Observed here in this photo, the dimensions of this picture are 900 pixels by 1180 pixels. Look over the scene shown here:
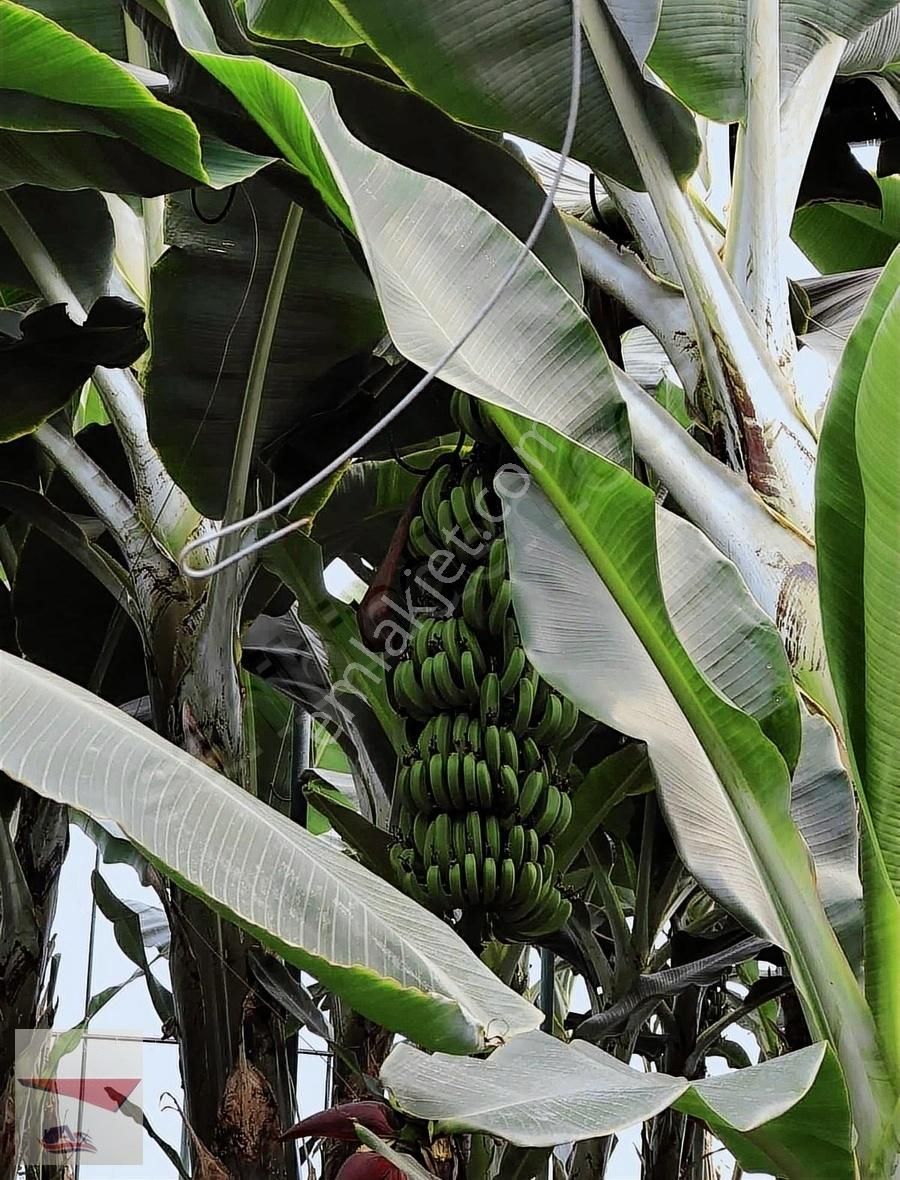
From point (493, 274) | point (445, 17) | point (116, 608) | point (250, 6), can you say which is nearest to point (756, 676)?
point (493, 274)

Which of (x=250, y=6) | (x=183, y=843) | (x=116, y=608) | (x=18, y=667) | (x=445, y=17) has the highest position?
(x=250, y=6)

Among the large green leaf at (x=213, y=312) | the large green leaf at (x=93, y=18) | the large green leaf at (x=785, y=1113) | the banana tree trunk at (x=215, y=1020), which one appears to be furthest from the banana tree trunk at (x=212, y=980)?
the large green leaf at (x=93, y=18)

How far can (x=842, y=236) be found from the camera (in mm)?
1653

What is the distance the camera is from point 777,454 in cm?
86

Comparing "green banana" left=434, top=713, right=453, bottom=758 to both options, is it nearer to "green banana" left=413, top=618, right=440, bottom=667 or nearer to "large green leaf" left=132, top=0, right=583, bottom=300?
"green banana" left=413, top=618, right=440, bottom=667

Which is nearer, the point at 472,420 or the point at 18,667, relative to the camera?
the point at 18,667

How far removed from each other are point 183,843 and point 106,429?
104 cm

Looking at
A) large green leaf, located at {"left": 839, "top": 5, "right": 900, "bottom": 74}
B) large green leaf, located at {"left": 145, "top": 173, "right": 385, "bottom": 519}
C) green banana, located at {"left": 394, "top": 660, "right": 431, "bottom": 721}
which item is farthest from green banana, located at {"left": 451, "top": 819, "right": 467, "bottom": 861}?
large green leaf, located at {"left": 839, "top": 5, "right": 900, "bottom": 74}

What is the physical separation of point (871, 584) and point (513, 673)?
1.11 feet

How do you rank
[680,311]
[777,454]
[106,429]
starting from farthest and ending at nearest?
[106,429], [680,311], [777,454]

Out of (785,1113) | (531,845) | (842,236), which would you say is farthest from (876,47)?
(785,1113)

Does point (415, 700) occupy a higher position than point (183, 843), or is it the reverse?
point (415, 700)

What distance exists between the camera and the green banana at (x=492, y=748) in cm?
89

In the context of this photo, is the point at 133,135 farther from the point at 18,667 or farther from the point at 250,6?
the point at 18,667
